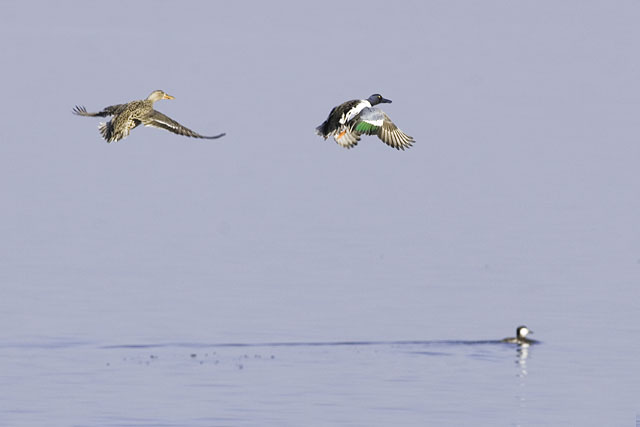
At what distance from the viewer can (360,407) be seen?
96.9 feet

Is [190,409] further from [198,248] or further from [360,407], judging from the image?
[198,248]

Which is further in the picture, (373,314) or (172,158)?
(172,158)

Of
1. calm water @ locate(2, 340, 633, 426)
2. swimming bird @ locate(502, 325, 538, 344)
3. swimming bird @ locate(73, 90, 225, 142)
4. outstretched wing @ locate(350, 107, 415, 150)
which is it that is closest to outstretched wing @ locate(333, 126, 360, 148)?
outstretched wing @ locate(350, 107, 415, 150)

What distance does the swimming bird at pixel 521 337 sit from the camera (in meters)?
35.4

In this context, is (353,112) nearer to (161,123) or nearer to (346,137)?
(346,137)

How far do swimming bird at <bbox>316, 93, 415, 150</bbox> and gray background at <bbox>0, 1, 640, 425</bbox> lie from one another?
15.4ft

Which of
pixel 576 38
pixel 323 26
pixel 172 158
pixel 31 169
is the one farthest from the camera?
pixel 323 26

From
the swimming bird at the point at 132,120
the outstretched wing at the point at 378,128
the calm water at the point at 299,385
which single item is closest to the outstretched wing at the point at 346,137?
the outstretched wing at the point at 378,128

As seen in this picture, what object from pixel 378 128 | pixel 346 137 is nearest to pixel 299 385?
pixel 346 137

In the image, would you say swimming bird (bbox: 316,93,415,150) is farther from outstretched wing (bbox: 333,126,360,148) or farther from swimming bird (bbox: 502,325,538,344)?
swimming bird (bbox: 502,325,538,344)

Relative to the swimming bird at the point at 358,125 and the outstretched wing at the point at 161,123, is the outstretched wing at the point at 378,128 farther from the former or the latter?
the outstretched wing at the point at 161,123

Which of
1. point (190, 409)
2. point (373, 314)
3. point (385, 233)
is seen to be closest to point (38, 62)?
point (385, 233)

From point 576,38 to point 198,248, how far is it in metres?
69.7

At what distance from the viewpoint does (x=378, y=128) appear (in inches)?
1079
